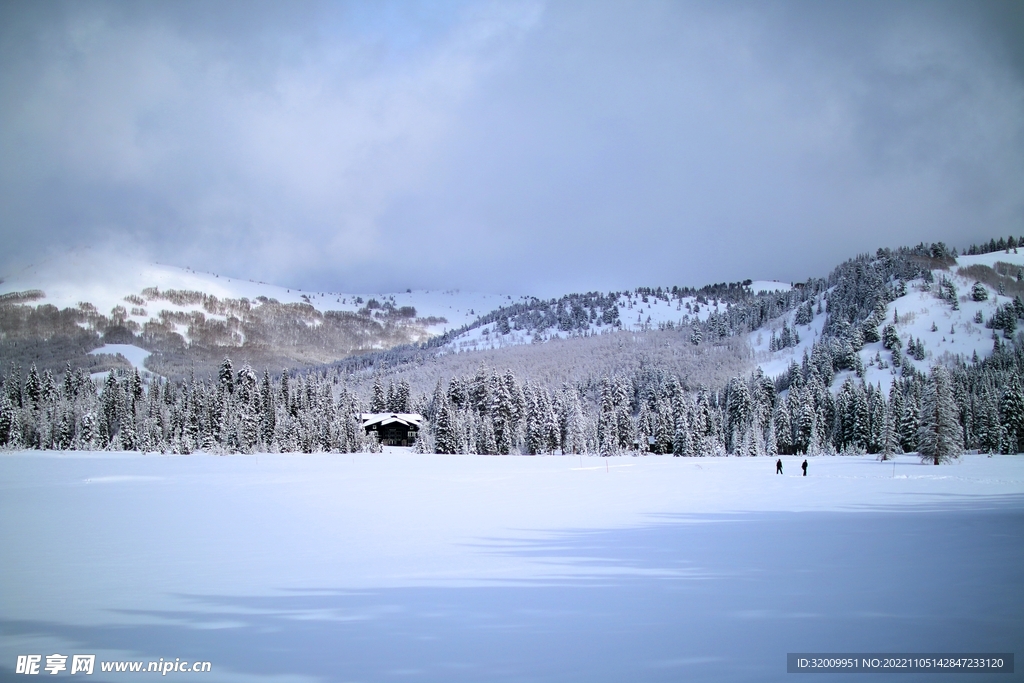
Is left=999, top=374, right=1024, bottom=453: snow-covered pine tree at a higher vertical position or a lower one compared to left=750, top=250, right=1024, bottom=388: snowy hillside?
lower

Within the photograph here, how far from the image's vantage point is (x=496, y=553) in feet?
50.8

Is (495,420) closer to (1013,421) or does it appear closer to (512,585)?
(1013,421)

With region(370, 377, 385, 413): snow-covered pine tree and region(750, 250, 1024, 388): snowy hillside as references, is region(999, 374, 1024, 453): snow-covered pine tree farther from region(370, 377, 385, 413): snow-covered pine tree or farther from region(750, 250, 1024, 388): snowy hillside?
region(370, 377, 385, 413): snow-covered pine tree

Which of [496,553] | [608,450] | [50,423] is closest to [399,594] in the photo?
[496,553]

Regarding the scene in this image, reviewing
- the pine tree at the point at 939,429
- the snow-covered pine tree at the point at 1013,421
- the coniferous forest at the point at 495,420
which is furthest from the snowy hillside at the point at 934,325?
the pine tree at the point at 939,429

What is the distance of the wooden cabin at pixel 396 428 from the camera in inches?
3966

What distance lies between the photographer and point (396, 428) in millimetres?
102125

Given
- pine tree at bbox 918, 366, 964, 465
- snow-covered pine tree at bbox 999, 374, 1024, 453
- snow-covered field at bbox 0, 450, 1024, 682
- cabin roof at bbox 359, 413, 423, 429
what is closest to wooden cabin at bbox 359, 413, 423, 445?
cabin roof at bbox 359, 413, 423, 429

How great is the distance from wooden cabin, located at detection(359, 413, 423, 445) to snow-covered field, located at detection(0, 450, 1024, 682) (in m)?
74.8

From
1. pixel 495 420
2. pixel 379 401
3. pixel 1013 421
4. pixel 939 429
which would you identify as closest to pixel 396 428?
pixel 379 401

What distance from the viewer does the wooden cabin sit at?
101 m

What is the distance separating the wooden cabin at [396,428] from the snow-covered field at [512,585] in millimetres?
74830

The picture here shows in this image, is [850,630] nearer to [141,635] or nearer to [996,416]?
[141,635]

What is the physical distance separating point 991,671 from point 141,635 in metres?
13.7
